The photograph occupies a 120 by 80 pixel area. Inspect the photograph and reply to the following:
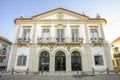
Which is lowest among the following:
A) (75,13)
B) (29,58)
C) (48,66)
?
(48,66)

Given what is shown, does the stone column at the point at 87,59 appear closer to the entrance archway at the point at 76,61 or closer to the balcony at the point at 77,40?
the entrance archway at the point at 76,61

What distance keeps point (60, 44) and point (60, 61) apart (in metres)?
2.64

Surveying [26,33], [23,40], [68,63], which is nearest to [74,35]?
[68,63]

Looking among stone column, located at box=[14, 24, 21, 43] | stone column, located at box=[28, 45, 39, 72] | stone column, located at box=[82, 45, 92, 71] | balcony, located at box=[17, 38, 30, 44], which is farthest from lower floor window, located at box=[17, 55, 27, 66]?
stone column, located at box=[82, 45, 92, 71]

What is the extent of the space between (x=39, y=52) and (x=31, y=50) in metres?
1.29

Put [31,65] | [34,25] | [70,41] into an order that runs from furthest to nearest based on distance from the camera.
Answer: [34,25] → [70,41] → [31,65]

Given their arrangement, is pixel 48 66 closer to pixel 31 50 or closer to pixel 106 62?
pixel 31 50

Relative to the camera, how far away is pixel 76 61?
57.5 feet

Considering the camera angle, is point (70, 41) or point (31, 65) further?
point (70, 41)

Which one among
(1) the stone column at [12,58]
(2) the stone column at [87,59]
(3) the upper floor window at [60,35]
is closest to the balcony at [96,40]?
(2) the stone column at [87,59]

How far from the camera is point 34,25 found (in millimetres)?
19156

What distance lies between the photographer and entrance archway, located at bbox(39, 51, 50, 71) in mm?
17125

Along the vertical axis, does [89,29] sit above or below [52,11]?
below

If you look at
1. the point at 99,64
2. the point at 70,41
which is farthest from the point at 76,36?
the point at 99,64
